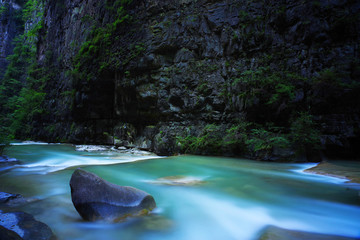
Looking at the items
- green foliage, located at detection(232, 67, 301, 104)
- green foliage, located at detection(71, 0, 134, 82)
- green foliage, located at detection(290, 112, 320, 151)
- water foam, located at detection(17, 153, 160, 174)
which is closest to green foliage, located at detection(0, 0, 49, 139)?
green foliage, located at detection(71, 0, 134, 82)

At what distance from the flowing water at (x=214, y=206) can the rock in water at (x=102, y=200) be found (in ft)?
0.34

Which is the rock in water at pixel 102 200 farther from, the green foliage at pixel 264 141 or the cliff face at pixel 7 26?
the cliff face at pixel 7 26

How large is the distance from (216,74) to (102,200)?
8.79 m

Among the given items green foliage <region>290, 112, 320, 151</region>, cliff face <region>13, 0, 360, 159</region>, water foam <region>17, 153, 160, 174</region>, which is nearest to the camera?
water foam <region>17, 153, 160, 174</region>

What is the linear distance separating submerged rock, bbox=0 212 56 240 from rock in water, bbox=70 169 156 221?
1.58 feet

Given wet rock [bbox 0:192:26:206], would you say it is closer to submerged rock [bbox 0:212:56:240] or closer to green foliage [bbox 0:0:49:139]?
submerged rock [bbox 0:212:56:240]

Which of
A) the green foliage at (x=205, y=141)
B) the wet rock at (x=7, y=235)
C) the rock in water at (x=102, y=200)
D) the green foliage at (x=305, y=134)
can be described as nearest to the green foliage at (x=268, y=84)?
the green foliage at (x=305, y=134)

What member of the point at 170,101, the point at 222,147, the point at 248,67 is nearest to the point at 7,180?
the point at 222,147

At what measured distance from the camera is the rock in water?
2514 millimetres

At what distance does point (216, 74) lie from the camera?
1027cm

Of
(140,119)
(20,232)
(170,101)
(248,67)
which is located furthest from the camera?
(140,119)

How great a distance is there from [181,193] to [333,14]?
943 centimetres

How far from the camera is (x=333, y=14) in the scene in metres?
8.37

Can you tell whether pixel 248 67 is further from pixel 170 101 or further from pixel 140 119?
→ pixel 140 119
